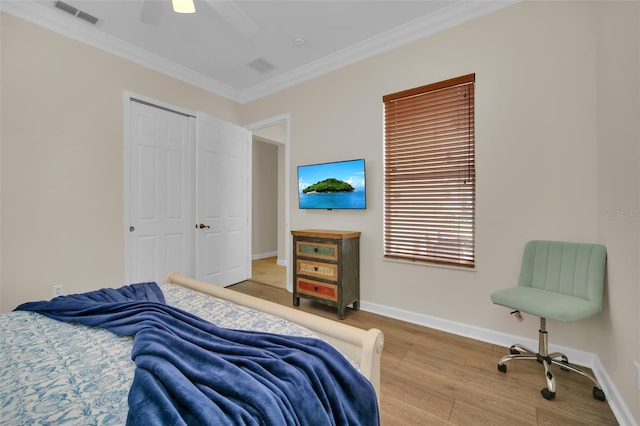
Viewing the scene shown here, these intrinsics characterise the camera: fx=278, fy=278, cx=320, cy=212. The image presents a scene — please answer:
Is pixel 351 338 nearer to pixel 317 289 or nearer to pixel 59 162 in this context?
pixel 317 289

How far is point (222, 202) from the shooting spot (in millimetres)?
3889

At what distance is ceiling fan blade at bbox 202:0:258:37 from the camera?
1.86 m

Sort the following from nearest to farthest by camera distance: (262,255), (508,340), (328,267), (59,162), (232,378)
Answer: (232,378) < (508,340) < (59,162) < (328,267) < (262,255)

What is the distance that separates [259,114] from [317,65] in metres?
1.16

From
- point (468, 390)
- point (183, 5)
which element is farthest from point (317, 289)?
point (183, 5)

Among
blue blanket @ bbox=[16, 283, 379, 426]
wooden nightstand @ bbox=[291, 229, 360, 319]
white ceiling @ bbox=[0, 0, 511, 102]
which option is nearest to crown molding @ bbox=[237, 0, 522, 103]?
white ceiling @ bbox=[0, 0, 511, 102]

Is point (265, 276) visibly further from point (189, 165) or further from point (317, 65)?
point (317, 65)

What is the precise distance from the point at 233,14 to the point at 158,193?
2.21m

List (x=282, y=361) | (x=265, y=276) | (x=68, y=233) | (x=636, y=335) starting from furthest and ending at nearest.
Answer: (x=265, y=276) → (x=68, y=233) → (x=636, y=335) → (x=282, y=361)

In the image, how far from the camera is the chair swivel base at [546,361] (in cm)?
165

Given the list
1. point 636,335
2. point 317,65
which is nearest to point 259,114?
point 317,65

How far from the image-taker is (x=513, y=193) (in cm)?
226

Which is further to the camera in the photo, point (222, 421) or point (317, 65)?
point (317, 65)

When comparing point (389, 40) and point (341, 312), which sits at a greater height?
point (389, 40)
